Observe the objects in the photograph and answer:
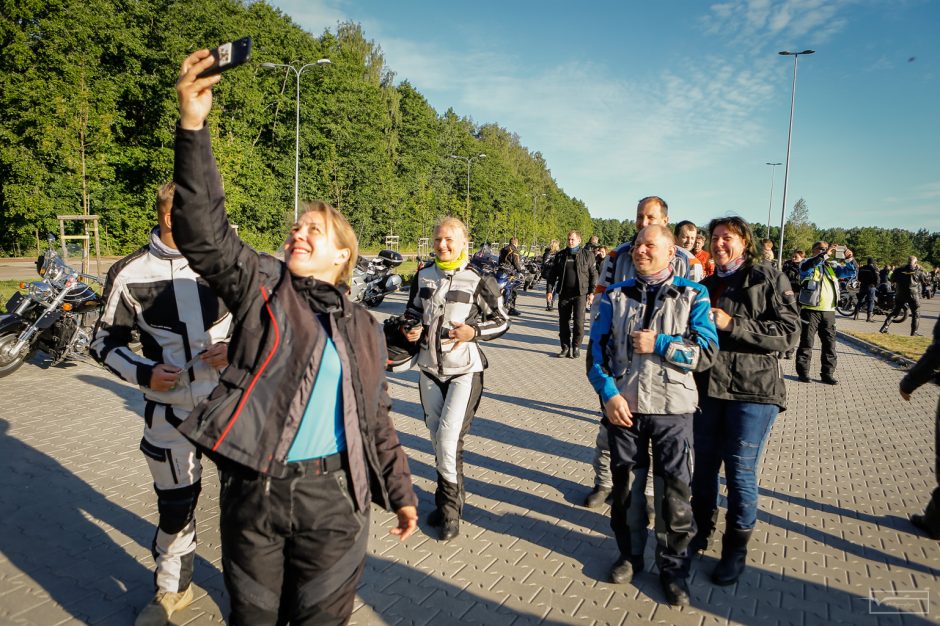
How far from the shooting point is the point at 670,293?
3.08 meters

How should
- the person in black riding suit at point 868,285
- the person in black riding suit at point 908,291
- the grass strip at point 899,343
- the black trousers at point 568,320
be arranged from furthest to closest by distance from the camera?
the person in black riding suit at point 868,285
the person in black riding suit at point 908,291
the grass strip at point 899,343
the black trousers at point 568,320

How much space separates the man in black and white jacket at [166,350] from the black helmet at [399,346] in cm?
125

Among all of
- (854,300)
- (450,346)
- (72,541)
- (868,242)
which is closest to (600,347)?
(450,346)

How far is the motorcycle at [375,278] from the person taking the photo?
47.0ft

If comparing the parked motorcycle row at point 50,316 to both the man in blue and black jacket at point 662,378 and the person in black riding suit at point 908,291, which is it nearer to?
the man in blue and black jacket at point 662,378

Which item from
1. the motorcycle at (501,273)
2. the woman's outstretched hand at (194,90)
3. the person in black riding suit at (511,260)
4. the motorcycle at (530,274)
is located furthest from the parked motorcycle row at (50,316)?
the motorcycle at (530,274)

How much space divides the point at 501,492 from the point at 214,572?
2.14m

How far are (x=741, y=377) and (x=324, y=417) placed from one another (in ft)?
8.45

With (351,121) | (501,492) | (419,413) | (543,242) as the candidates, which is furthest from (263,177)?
(543,242)

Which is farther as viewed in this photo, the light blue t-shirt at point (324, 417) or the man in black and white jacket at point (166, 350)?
the man in black and white jacket at point (166, 350)

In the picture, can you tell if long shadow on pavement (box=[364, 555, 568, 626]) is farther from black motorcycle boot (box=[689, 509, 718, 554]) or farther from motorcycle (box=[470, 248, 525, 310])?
motorcycle (box=[470, 248, 525, 310])

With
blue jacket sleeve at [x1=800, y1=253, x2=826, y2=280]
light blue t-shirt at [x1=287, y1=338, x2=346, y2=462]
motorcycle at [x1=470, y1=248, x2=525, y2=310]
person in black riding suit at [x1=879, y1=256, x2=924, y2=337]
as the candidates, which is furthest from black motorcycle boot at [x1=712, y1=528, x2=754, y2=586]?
person in black riding suit at [x1=879, y1=256, x2=924, y2=337]

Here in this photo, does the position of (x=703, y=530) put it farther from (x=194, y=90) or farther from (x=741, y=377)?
(x=194, y=90)

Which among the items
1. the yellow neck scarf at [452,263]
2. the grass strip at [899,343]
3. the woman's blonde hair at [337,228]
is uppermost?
the woman's blonde hair at [337,228]
